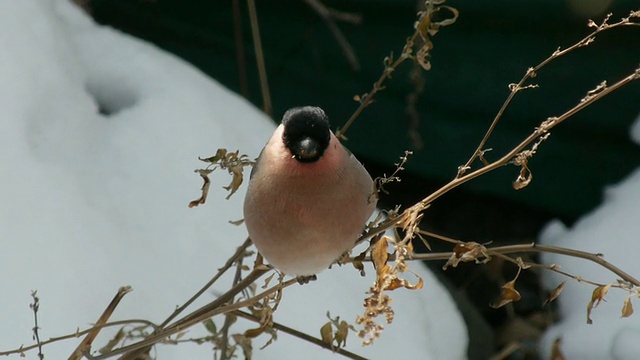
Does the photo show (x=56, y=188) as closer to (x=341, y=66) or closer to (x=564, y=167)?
(x=341, y=66)

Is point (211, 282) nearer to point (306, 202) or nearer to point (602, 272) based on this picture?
point (306, 202)

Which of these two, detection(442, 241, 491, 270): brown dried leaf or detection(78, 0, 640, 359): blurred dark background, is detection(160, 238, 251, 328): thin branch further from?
detection(78, 0, 640, 359): blurred dark background

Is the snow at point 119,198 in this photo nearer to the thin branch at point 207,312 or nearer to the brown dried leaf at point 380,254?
the thin branch at point 207,312

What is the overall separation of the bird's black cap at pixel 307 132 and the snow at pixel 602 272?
1.47m

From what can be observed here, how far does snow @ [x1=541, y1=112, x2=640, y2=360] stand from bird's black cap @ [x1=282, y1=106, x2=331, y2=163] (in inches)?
57.8

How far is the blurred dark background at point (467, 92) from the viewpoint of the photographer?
8.70 feet

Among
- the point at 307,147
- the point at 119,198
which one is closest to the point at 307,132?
the point at 307,147

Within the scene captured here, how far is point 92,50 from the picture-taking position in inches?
97.3

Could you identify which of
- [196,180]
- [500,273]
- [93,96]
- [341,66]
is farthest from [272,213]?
[500,273]

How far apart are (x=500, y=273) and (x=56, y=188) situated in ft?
5.37

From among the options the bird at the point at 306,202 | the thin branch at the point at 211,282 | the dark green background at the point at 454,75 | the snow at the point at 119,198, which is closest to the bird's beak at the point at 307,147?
the bird at the point at 306,202

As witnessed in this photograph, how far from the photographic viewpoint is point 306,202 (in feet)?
4.57

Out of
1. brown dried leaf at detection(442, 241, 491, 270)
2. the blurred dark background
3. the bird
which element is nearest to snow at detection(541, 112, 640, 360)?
the blurred dark background

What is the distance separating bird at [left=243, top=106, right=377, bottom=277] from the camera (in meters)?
1.37
